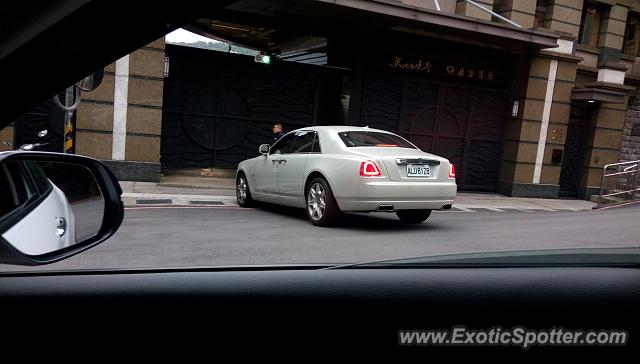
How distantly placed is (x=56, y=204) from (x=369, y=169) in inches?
192

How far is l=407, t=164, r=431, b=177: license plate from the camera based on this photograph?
6.60 m

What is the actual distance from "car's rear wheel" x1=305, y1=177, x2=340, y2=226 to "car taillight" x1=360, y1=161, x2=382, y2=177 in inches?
24.3

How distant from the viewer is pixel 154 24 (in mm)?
1524

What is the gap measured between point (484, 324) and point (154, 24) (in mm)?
1432

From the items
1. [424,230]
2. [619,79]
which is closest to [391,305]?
[424,230]

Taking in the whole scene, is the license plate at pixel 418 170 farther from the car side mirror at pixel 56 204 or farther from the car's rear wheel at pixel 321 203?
the car side mirror at pixel 56 204

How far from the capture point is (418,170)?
6660 mm

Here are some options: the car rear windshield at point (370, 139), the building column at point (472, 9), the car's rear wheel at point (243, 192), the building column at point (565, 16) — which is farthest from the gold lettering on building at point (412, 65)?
the car rear windshield at point (370, 139)

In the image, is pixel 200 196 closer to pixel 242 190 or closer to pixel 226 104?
pixel 242 190

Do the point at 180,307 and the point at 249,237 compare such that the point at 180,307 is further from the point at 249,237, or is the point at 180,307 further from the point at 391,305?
the point at 249,237

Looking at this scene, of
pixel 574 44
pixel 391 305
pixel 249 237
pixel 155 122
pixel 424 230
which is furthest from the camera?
pixel 574 44

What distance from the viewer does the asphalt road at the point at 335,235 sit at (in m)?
4.14

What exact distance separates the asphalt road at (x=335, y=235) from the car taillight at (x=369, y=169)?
29.2 inches

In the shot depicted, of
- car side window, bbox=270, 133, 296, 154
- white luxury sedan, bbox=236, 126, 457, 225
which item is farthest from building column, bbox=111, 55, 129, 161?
white luxury sedan, bbox=236, 126, 457, 225
